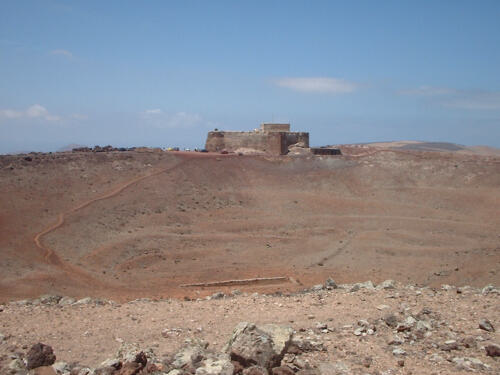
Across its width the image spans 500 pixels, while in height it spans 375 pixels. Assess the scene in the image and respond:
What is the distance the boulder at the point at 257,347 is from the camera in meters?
6.16

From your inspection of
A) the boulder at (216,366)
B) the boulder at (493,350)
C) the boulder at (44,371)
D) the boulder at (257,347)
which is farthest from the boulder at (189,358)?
the boulder at (493,350)

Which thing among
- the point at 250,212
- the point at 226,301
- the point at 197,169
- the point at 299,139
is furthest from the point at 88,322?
the point at 299,139

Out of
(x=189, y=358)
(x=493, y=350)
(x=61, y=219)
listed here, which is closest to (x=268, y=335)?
(x=189, y=358)

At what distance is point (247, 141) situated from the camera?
3400 cm

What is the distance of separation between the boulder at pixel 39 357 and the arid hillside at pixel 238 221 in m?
7.26

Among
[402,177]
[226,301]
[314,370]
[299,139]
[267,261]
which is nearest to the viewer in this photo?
[314,370]

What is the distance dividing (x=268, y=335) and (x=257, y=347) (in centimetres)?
33

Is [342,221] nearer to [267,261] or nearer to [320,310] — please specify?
[267,261]

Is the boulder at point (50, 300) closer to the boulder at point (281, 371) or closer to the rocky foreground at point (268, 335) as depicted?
the rocky foreground at point (268, 335)

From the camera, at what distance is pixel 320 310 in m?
9.45

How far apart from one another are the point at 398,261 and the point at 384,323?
10983 millimetres

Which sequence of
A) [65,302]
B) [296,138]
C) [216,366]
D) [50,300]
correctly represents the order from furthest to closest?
1. [296,138]
2. [50,300]
3. [65,302]
4. [216,366]

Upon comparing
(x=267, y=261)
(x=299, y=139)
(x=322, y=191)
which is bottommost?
(x=267, y=261)

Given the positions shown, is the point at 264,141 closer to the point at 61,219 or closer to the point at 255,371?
the point at 61,219
